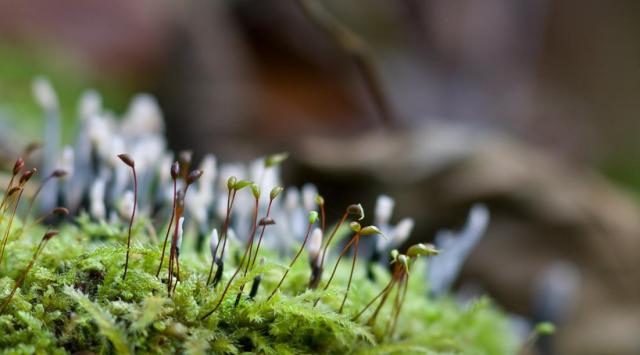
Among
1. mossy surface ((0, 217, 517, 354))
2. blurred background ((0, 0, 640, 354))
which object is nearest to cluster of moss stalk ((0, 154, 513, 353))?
mossy surface ((0, 217, 517, 354))

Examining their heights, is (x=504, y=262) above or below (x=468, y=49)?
below

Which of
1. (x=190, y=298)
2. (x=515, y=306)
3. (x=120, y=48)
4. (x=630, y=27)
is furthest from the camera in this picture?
(x=630, y=27)

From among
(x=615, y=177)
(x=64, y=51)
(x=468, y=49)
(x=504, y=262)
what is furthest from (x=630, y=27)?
(x=64, y=51)

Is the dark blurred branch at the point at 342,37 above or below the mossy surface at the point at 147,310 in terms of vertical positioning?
above

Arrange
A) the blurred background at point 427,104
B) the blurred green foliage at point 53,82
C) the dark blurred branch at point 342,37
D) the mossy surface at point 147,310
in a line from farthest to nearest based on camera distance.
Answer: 1. the blurred green foliage at point 53,82
2. the blurred background at point 427,104
3. the dark blurred branch at point 342,37
4. the mossy surface at point 147,310

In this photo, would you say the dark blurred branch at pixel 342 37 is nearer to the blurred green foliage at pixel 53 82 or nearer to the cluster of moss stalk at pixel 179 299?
the cluster of moss stalk at pixel 179 299

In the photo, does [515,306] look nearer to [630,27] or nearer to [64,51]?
[64,51]

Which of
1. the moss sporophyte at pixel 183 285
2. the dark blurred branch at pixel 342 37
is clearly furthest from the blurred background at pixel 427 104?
the moss sporophyte at pixel 183 285
